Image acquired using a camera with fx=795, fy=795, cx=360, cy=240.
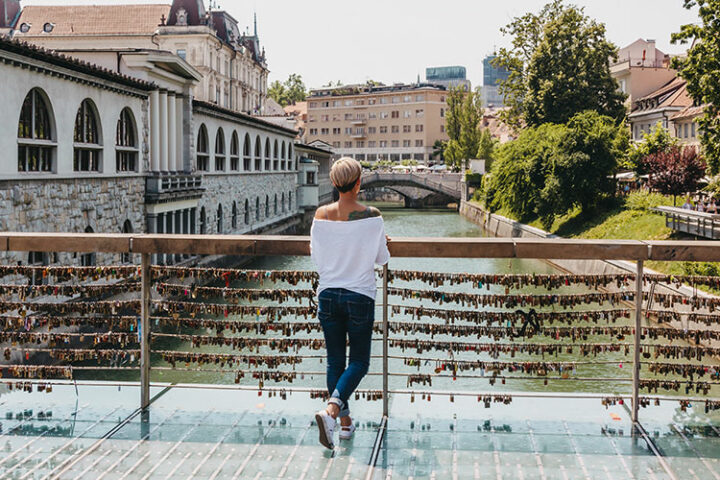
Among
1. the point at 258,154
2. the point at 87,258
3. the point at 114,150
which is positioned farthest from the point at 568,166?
the point at 87,258

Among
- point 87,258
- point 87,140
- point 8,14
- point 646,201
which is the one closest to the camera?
point 87,258

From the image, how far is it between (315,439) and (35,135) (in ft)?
51.1

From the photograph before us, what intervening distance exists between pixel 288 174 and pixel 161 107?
26.4 m

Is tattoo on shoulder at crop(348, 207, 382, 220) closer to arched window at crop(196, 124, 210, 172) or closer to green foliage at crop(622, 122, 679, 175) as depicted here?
arched window at crop(196, 124, 210, 172)

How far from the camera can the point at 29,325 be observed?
6035mm

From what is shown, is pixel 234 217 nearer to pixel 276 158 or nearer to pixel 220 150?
pixel 220 150

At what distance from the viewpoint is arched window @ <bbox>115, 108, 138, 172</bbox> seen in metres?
23.7

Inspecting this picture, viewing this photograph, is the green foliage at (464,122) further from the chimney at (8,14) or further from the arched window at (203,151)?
the arched window at (203,151)

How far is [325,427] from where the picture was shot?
439cm

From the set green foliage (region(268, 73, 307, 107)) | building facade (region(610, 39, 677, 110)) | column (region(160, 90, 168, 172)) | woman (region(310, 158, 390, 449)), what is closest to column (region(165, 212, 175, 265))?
column (region(160, 90, 168, 172))

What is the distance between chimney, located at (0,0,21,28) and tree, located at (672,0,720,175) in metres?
55.3

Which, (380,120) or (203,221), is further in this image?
(380,120)

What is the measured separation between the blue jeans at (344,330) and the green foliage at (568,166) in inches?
1227

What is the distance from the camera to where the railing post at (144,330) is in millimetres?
5340
